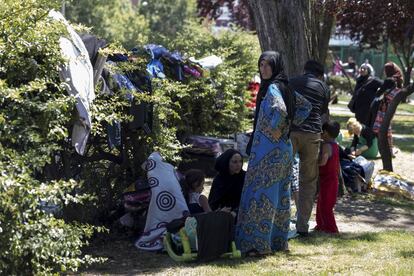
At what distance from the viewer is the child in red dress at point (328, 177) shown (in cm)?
780

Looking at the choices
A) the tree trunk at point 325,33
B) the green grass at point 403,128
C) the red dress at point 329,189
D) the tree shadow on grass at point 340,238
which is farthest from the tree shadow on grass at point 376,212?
the green grass at point 403,128

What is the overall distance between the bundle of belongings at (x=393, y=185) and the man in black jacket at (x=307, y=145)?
127 inches

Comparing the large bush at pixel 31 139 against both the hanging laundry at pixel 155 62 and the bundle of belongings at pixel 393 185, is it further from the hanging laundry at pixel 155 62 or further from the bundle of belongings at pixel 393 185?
the bundle of belongings at pixel 393 185

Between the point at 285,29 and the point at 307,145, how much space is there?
2.66 meters

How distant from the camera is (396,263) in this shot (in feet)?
21.8

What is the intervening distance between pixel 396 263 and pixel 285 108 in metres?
1.66

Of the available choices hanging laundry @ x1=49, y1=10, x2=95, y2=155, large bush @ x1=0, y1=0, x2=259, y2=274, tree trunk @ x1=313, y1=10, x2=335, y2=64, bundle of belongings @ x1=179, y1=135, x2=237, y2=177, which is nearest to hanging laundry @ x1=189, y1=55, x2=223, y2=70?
bundle of belongings @ x1=179, y1=135, x2=237, y2=177

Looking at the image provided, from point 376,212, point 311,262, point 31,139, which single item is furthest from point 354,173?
point 31,139

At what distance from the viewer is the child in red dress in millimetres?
7805

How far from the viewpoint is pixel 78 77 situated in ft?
18.6

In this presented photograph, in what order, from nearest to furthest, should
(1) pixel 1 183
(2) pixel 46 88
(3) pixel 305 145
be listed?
(1) pixel 1 183 < (2) pixel 46 88 < (3) pixel 305 145

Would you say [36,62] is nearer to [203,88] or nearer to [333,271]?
[333,271]

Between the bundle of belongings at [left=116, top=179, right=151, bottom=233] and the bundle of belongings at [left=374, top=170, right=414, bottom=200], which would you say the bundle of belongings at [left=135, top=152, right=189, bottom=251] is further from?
the bundle of belongings at [left=374, top=170, right=414, bottom=200]

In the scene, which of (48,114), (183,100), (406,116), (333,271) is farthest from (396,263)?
(406,116)
